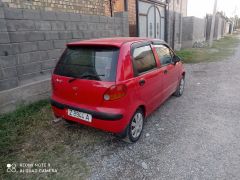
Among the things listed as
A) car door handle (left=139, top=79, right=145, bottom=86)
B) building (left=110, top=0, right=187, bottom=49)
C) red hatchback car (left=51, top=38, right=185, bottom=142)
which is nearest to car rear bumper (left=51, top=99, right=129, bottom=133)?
red hatchback car (left=51, top=38, right=185, bottom=142)

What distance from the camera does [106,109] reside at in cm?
285

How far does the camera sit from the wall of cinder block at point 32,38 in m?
3.99

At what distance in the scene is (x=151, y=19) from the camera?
34.7ft

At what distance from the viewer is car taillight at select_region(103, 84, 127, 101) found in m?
2.76

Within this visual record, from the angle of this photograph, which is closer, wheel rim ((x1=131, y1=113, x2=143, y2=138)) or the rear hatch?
the rear hatch

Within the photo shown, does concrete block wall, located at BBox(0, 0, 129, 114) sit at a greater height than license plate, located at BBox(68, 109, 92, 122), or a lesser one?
greater

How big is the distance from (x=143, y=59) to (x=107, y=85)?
99 cm

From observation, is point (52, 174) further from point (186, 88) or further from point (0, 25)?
point (186, 88)

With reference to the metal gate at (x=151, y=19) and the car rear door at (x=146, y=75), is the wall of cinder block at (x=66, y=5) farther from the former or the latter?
the car rear door at (x=146, y=75)

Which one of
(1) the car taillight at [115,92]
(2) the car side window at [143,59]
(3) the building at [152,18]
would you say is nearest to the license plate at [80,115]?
(1) the car taillight at [115,92]

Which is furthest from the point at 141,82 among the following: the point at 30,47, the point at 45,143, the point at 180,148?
the point at 30,47

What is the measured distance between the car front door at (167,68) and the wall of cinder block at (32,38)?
262 cm

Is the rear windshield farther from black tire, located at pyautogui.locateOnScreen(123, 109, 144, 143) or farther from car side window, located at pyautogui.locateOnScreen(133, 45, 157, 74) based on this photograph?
black tire, located at pyautogui.locateOnScreen(123, 109, 144, 143)

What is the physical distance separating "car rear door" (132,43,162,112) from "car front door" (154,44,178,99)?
0.99 ft
